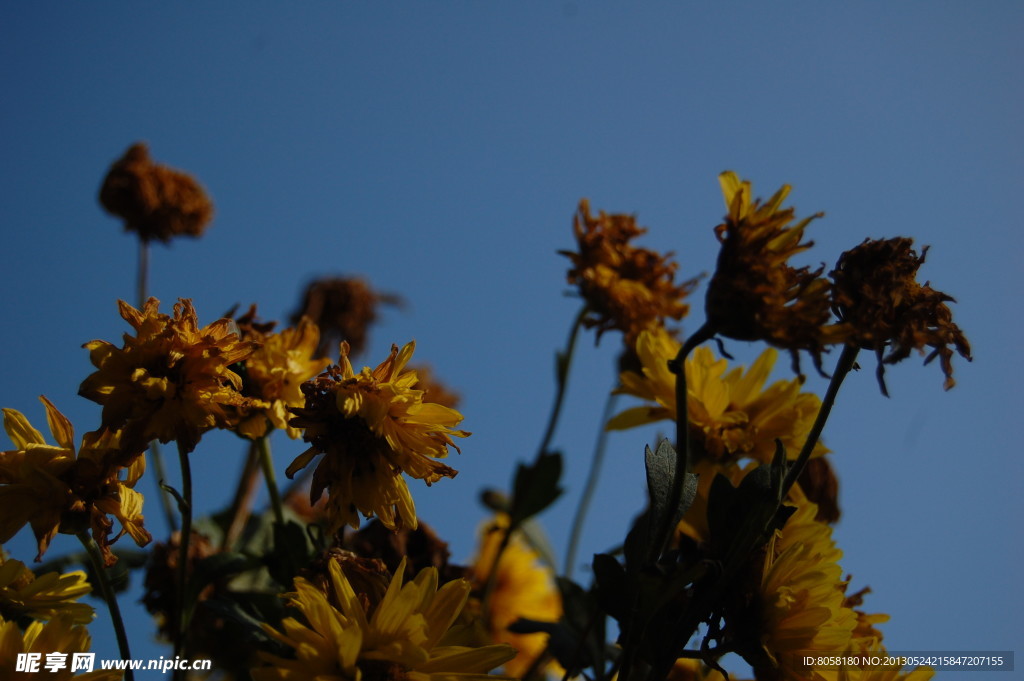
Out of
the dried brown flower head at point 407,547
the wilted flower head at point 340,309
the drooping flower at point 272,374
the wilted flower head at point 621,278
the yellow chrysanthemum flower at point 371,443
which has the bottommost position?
the dried brown flower head at point 407,547

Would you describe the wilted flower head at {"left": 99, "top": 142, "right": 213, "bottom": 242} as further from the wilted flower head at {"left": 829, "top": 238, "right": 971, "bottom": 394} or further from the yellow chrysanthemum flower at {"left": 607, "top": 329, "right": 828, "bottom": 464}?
the wilted flower head at {"left": 829, "top": 238, "right": 971, "bottom": 394}

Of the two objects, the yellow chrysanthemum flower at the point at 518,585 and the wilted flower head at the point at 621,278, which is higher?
the wilted flower head at the point at 621,278

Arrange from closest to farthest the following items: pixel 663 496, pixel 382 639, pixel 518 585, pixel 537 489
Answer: pixel 382 639, pixel 663 496, pixel 537 489, pixel 518 585

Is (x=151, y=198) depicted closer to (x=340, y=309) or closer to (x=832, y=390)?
(x=340, y=309)

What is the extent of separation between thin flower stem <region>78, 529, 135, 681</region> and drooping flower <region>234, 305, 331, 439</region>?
0.63 feet

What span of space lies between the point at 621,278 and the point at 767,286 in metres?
0.87

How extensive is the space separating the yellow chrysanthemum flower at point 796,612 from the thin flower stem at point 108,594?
664mm

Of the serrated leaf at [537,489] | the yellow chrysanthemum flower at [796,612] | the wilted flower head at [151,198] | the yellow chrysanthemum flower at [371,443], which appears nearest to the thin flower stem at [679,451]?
the yellow chrysanthemum flower at [796,612]

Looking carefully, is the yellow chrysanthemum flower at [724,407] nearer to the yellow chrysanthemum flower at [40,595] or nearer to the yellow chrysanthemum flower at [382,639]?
the yellow chrysanthemum flower at [382,639]

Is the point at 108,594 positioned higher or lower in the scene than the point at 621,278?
lower

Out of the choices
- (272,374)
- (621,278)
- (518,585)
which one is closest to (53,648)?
(272,374)

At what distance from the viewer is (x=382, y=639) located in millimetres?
812

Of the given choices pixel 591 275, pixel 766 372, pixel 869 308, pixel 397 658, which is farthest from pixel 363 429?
pixel 591 275

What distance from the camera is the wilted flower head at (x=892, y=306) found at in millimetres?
854
